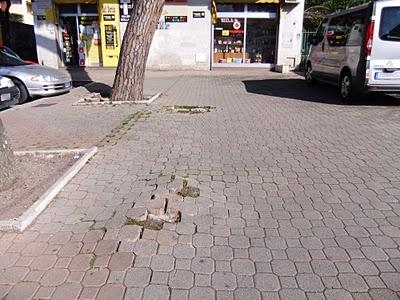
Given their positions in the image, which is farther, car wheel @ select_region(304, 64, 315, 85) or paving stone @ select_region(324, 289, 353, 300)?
car wheel @ select_region(304, 64, 315, 85)

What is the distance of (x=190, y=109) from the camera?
28.5 ft

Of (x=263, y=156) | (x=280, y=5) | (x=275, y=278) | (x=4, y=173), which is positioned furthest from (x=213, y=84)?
(x=275, y=278)

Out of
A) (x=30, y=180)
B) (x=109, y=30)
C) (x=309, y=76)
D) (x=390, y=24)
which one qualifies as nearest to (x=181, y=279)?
(x=30, y=180)

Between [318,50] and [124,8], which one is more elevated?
[124,8]

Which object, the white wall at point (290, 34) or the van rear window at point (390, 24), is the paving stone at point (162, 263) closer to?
the van rear window at point (390, 24)

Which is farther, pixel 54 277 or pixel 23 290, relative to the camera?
pixel 54 277

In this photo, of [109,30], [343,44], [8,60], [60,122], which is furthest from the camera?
[109,30]

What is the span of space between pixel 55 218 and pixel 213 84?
10.9 m

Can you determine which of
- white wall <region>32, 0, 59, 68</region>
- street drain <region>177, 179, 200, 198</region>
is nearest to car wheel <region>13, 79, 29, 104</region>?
street drain <region>177, 179, 200, 198</region>

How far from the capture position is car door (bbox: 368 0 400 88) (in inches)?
309

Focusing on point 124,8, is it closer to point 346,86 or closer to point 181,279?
point 346,86

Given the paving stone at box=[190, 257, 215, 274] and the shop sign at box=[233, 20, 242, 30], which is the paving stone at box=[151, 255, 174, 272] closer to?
the paving stone at box=[190, 257, 215, 274]

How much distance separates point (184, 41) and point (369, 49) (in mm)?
11841

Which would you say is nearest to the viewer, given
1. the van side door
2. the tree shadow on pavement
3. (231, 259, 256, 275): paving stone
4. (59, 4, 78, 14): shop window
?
(231, 259, 256, 275): paving stone
